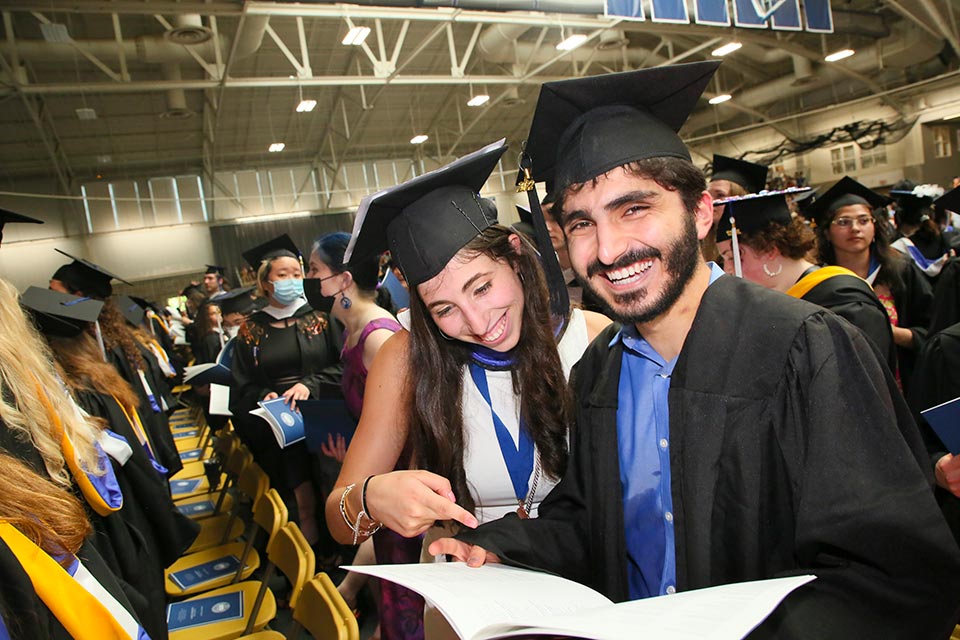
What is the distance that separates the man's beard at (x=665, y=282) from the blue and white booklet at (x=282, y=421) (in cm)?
243

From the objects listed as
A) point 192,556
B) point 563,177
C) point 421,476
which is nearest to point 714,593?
point 421,476

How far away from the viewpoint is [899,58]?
573 inches

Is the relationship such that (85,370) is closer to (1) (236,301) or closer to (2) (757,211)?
(2) (757,211)

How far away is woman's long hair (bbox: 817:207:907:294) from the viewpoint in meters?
3.46

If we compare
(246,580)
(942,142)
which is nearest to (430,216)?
(246,580)

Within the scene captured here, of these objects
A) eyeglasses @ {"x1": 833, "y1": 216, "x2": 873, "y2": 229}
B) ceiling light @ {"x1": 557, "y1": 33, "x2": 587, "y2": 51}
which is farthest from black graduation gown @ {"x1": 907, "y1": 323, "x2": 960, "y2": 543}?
ceiling light @ {"x1": 557, "y1": 33, "x2": 587, "y2": 51}

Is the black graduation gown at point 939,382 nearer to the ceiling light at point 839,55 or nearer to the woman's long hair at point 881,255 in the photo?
the woman's long hair at point 881,255

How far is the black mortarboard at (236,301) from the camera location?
609cm

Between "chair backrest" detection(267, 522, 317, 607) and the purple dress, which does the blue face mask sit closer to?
"chair backrest" detection(267, 522, 317, 607)

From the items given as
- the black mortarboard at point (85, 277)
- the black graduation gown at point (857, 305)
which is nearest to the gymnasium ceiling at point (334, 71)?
the black mortarboard at point (85, 277)

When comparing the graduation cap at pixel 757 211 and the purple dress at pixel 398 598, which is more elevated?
the graduation cap at pixel 757 211

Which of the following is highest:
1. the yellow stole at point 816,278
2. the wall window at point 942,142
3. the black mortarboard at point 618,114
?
the wall window at point 942,142

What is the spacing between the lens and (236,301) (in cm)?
621

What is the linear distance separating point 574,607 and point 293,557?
167cm
